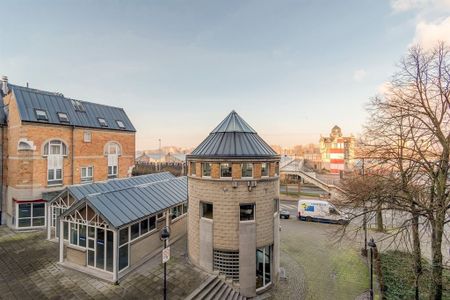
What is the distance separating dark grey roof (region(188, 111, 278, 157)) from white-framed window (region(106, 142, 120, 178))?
17.8m

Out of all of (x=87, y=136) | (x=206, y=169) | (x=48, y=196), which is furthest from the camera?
(x=87, y=136)

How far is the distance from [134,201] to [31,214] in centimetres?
Result: 1301

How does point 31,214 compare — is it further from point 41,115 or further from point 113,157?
point 113,157

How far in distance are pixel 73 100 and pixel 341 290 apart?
101 ft

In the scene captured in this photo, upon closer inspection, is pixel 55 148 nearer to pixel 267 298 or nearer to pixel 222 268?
pixel 222 268

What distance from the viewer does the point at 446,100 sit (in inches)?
400

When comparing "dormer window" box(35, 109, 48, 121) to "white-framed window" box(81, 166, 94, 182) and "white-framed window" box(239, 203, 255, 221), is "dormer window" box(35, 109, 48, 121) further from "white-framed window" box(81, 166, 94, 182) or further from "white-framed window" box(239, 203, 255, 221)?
"white-framed window" box(239, 203, 255, 221)

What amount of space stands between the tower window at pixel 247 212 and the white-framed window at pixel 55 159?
1961 cm

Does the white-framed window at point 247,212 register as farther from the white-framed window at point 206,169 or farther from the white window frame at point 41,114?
the white window frame at point 41,114

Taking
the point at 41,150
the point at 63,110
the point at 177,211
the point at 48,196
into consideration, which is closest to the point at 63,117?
the point at 63,110

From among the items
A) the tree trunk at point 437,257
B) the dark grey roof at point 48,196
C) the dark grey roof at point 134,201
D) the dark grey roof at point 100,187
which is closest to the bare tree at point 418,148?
the tree trunk at point 437,257

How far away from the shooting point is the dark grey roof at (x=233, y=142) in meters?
12.9

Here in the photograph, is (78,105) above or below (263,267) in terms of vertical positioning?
above

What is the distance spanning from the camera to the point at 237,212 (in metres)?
12.6
